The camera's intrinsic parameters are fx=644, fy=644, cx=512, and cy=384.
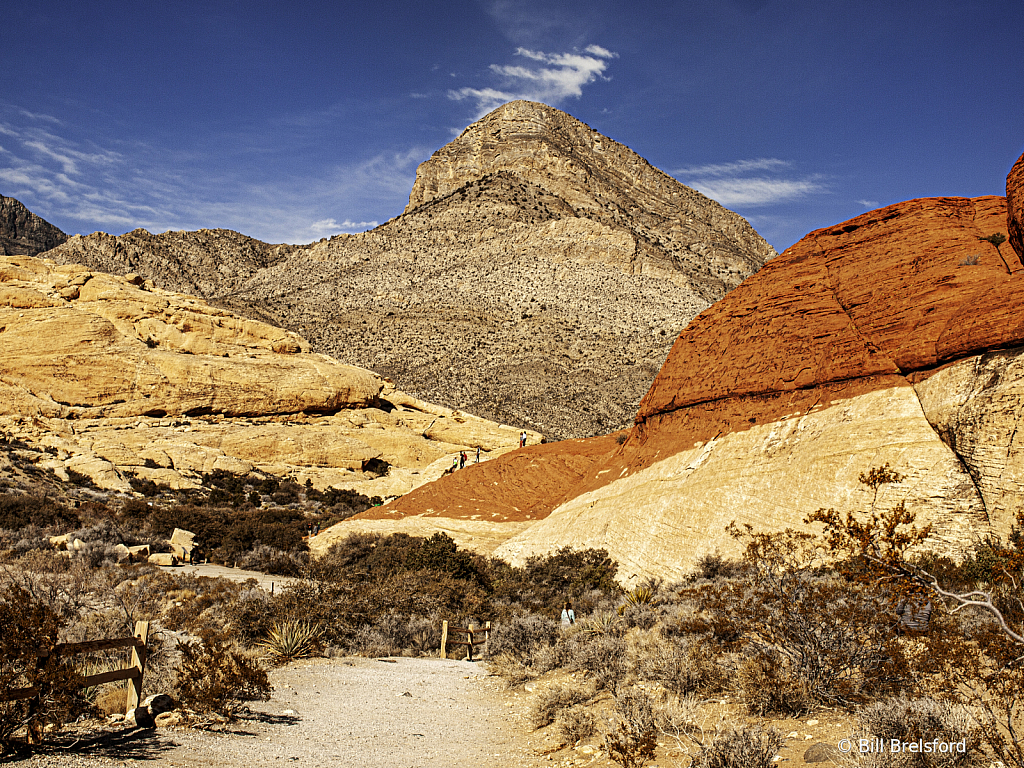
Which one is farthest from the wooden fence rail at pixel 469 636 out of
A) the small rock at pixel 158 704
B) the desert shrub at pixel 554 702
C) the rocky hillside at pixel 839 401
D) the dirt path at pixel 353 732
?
the small rock at pixel 158 704

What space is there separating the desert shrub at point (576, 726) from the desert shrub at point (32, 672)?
457 centimetres

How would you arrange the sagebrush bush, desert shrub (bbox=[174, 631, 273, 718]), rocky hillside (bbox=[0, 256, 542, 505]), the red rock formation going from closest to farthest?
desert shrub (bbox=[174, 631, 273, 718]) < the sagebrush bush < the red rock formation < rocky hillside (bbox=[0, 256, 542, 505])

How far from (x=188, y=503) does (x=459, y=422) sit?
19.1 m

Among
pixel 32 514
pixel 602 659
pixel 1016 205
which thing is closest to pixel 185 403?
pixel 32 514

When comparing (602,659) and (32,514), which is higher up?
(32,514)

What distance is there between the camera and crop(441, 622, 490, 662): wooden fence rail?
42.0ft

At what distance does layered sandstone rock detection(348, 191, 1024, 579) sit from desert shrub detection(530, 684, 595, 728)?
5.27m

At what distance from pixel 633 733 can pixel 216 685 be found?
177 inches

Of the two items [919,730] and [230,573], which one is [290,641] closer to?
[919,730]

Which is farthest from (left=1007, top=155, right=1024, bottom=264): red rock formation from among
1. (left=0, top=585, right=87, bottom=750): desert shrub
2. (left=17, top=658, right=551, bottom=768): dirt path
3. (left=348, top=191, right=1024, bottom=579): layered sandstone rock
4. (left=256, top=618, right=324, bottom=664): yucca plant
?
(left=0, top=585, right=87, bottom=750): desert shrub

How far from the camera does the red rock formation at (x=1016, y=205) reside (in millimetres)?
11500

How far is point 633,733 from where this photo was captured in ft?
18.8

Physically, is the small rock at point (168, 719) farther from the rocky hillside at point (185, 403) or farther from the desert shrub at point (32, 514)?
the rocky hillside at point (185, 403)

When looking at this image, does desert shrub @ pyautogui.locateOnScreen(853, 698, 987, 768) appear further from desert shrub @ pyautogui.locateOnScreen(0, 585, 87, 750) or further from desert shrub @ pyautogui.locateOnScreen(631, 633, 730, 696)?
desert shrub @ pyautogui.locateOnScreen(0, 585, 87, 750)
